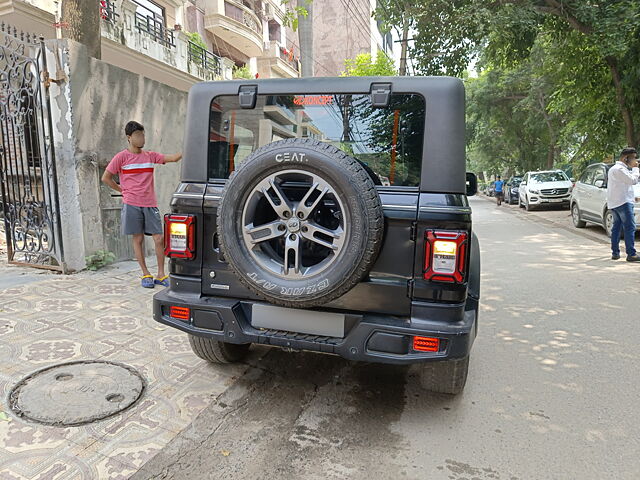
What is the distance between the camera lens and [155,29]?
15953 mm

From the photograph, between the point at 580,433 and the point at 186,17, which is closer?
the point at 580,433

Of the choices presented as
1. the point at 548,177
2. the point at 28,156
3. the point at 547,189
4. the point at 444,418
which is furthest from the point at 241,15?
the point at 444,418

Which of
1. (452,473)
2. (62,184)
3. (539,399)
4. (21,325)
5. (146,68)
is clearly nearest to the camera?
(452,473)

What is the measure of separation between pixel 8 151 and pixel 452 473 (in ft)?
20.3

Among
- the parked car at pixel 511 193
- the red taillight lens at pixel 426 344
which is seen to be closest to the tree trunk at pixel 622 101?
the parked car at pixel 511 193

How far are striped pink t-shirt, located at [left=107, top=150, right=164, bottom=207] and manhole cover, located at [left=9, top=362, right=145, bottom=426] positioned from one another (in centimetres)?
228

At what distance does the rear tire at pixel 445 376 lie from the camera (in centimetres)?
282

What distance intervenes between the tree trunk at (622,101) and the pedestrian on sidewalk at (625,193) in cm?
583

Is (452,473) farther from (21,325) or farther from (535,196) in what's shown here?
(535,196)

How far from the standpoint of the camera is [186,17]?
2025 cm

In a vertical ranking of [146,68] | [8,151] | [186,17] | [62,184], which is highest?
[186,17]

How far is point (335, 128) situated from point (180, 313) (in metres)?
1.49

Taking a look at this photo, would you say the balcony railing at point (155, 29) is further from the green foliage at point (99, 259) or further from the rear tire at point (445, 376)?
the rear tire at point (445, 376)

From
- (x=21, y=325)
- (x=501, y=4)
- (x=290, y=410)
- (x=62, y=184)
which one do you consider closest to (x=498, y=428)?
(x=290, y=410)
